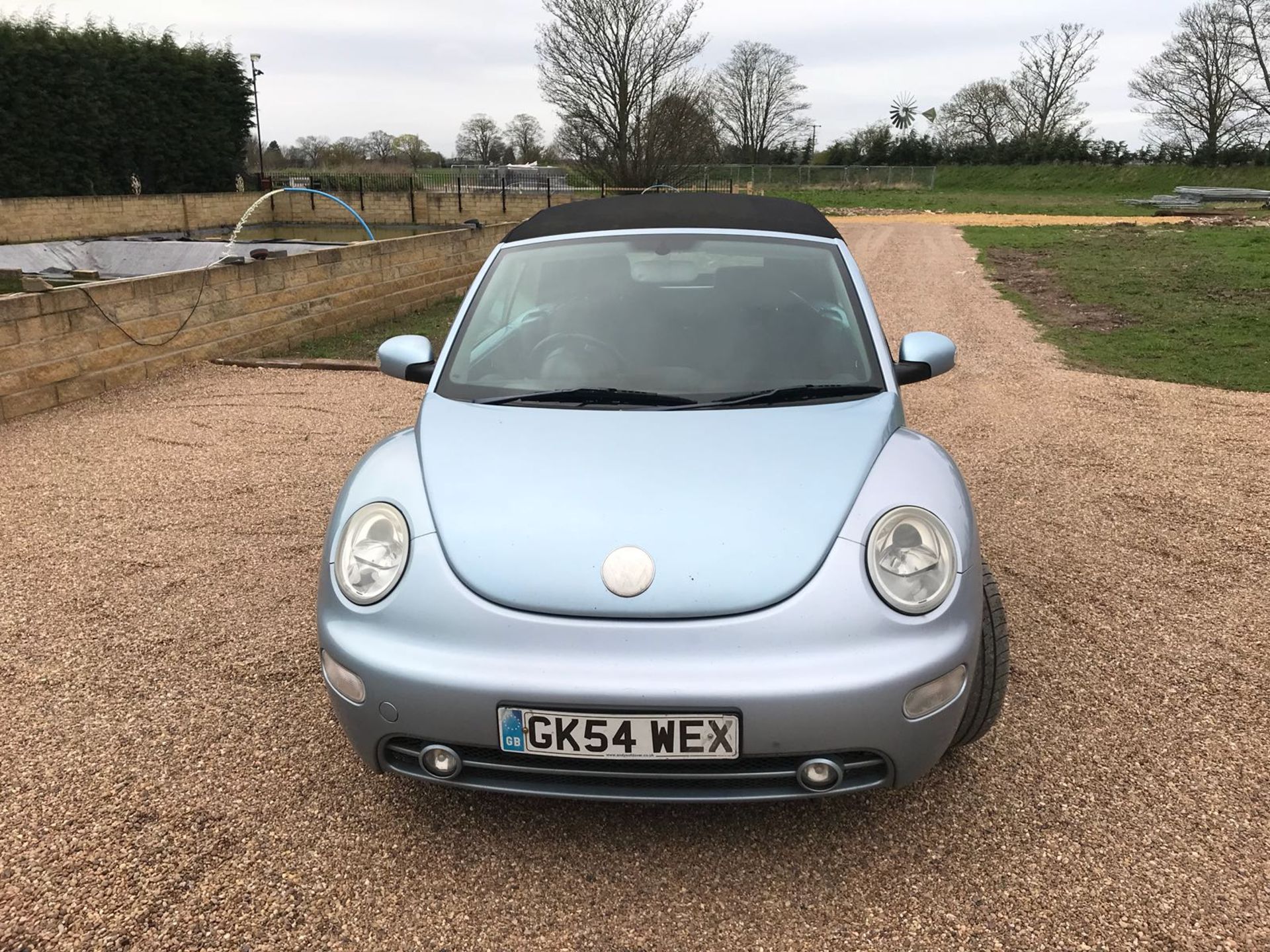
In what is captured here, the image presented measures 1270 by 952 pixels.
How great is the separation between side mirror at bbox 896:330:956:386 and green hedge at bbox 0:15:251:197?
27.9 meters

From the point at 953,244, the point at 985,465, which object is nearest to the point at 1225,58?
the point at 953,244

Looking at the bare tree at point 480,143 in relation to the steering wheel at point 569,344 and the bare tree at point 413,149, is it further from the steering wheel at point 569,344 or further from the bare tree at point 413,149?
the steering wheel at point 569,344

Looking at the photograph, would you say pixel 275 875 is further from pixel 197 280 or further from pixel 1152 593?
pixel 197 280

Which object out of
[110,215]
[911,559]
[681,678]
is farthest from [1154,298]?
[110,215]

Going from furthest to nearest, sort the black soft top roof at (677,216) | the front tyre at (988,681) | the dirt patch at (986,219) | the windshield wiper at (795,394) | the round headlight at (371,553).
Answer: the dirt patch at (986,219), the black soft top roof at (677,216), the windshield wiper at (795,394), the front tyre at (988,681), the round headlight at (371,553)

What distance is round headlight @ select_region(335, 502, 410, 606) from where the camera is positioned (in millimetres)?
2139

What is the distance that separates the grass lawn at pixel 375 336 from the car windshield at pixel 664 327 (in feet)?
18.5

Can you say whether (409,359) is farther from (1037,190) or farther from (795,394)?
(1037,190)

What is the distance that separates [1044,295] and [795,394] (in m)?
11.3

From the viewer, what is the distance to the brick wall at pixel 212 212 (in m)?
22.0

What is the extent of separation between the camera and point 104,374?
7293 millimetres

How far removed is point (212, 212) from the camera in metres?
27.7

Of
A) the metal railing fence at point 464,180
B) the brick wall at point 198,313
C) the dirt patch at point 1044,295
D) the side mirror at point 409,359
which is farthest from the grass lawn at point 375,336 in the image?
the metal railing fence at point 464,180

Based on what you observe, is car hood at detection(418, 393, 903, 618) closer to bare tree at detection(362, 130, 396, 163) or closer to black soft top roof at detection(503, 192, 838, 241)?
black soft top roof at detection(503, 192, 838, 241)
